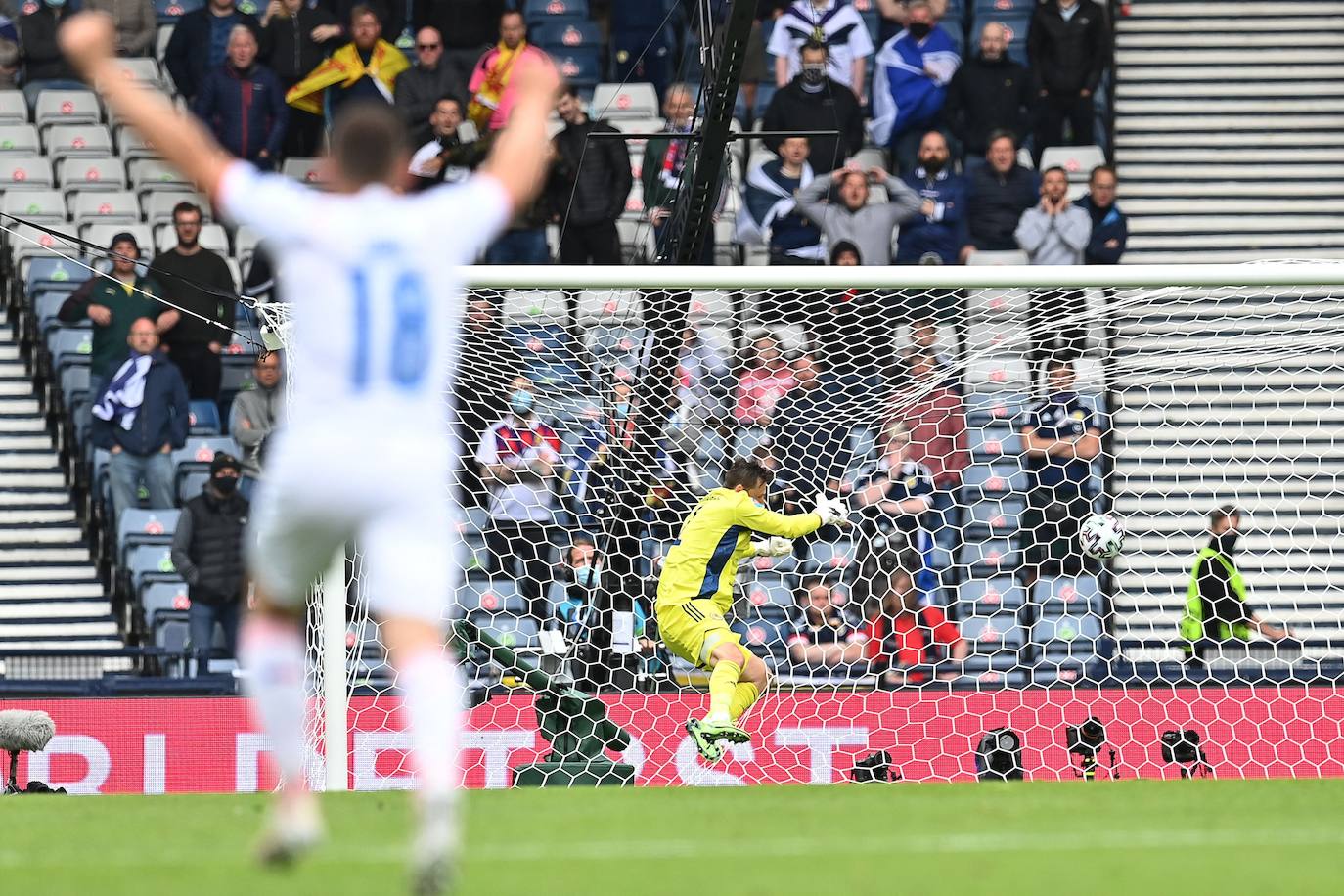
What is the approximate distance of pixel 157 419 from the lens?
43.8 feet

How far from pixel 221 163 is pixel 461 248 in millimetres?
665

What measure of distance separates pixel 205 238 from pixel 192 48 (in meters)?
1.58

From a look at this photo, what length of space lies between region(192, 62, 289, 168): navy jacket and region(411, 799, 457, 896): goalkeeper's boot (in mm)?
11455

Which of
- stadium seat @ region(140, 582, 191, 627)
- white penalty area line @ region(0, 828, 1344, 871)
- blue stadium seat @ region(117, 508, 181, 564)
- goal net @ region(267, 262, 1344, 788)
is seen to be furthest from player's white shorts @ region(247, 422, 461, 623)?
blue stadium seat @ region(117, 508, 181, 564)

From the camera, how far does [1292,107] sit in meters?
16.6

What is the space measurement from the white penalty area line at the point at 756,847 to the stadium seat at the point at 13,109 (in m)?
11.7

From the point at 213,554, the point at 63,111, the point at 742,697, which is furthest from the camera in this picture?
the point at 63,111

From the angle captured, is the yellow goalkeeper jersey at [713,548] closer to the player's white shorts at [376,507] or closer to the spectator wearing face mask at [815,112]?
the player's white shorts at [376,507]

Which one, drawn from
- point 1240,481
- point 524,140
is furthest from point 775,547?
point 524,140

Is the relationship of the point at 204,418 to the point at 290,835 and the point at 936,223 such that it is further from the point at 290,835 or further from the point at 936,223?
the point at 290,835

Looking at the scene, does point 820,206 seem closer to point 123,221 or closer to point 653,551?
point 653,551

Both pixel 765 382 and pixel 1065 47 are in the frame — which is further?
pixel 1065 47

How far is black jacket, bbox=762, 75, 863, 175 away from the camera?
14.7 m

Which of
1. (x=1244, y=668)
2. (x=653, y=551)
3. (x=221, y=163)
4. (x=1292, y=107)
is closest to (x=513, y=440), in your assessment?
(x=653, y=551)
